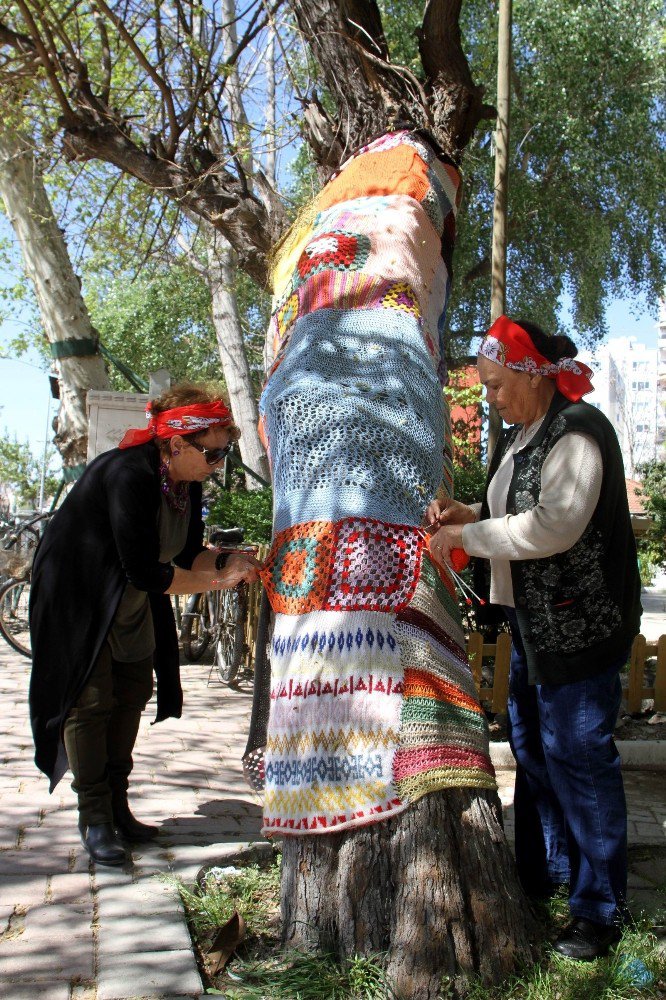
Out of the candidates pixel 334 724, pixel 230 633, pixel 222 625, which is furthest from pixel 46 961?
pixel 222 625

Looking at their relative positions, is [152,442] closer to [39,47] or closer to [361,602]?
[361,602]

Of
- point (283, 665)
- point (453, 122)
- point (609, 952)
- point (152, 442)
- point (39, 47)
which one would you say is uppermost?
point (39, 47)

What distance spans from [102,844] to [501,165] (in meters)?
4.76

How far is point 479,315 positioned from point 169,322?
33.2 ft

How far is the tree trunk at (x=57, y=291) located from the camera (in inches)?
367

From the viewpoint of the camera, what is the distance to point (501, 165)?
608cm

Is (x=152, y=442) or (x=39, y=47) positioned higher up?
(x=39, y=47)

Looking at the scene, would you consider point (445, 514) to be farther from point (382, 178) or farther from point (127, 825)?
point (382, 178)

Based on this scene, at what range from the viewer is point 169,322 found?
2423 cm

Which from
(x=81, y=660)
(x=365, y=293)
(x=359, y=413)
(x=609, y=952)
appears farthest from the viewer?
(x=365, y=293)

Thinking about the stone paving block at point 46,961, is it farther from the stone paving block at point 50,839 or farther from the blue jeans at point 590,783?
the blue jeans at point 590,783

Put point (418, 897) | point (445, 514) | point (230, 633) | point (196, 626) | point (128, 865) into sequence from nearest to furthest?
1. point (418, 897)
2. point (445, 514)
3. point (128, 865)
4. point (230, 633)
5. point (196, 626)

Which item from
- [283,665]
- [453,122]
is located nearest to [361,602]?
[283,665]

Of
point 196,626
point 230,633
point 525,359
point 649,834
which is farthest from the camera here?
point 196,626
